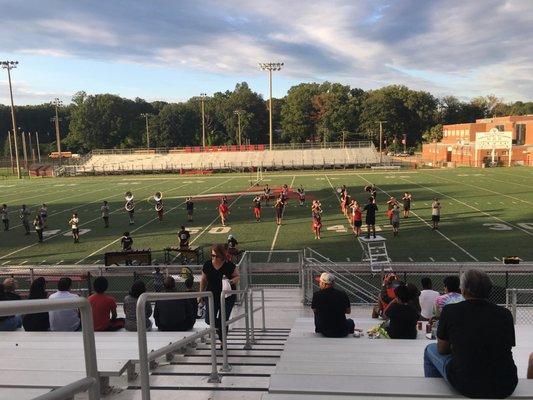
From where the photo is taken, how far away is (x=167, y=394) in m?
→ 3.73

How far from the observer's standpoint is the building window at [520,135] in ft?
229

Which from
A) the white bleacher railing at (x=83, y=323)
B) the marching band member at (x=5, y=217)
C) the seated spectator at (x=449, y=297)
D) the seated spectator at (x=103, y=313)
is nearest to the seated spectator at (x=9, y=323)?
the seated spectator at (x=103, y=313)

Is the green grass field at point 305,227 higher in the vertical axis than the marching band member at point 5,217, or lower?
lower

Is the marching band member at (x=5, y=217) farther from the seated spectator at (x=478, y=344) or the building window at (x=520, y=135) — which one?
the building window at (x=520, y=135)

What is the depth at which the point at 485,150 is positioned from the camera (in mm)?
65375

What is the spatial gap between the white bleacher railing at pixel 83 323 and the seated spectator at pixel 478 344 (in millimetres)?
2173

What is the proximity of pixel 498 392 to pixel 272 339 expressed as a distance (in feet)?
16.0

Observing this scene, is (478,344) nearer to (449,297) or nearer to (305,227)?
(449,297)

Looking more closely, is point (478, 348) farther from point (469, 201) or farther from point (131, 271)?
point (469, 201)

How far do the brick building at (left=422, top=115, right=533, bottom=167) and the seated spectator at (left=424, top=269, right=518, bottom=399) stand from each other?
65.1m

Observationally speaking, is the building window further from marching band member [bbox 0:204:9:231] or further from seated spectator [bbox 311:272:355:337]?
seated spectator [bbox 311:272:355:337]

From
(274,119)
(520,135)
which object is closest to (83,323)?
(520,135)

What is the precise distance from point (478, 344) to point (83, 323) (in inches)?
91.5

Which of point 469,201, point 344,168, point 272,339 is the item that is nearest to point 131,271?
point 272,339
